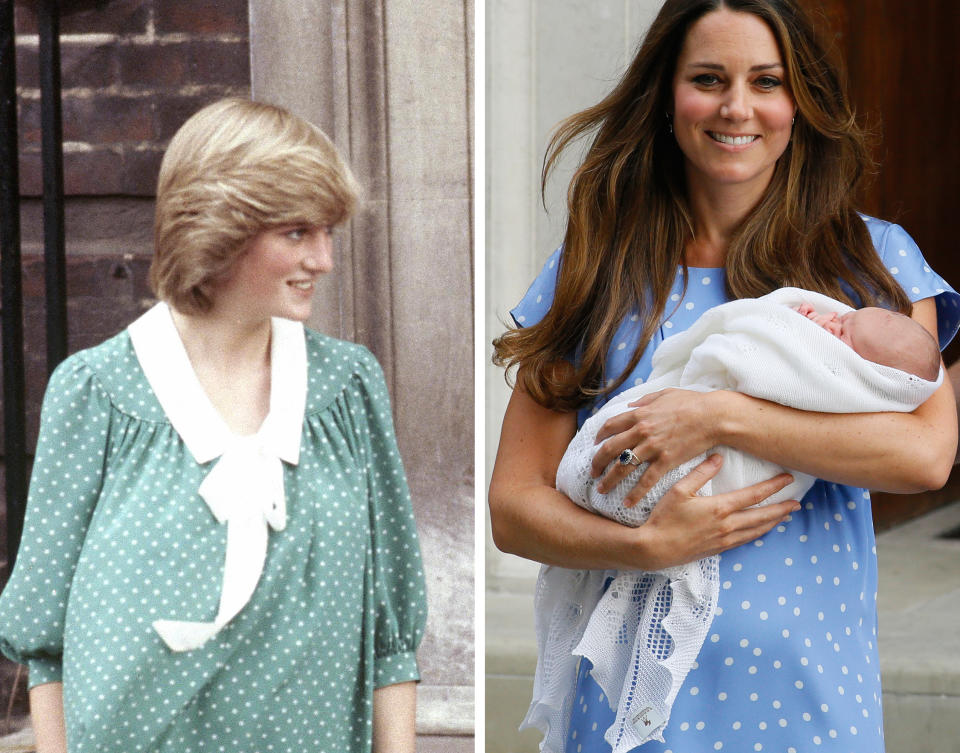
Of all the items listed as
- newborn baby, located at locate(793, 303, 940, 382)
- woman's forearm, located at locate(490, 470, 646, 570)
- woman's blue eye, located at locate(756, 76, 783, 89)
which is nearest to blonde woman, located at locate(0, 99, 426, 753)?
woman's forearm, located at locate(490, 470, 646, 570)

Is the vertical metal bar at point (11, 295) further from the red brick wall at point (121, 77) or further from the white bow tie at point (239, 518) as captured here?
the white bow tie at point (239, 518)

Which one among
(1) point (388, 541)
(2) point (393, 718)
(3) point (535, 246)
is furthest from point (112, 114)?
(3) point (535, 246)

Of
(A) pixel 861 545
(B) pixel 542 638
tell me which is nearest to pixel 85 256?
(B) pixel 542 638

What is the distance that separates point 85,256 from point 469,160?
0.70m

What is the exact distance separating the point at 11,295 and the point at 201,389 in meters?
0.42

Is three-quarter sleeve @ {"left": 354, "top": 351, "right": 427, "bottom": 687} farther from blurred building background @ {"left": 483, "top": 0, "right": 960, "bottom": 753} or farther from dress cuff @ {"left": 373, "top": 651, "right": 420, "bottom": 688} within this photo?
blurred building background @ {"left": 483, "top": 0, "right": 960, "bottom": 753}

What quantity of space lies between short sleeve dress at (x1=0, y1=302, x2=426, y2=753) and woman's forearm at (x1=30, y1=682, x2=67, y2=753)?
2 cm

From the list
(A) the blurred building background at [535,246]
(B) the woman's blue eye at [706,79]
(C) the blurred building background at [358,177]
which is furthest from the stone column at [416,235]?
(A) the blurred building background at [535,246]

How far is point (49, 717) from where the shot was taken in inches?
79.4

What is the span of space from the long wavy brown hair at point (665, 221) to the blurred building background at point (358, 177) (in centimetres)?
21

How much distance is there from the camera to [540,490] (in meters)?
2.01

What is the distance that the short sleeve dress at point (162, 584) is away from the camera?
198 cm

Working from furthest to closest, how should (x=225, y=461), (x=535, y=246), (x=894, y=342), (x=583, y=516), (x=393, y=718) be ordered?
(x=535, y=246) < (x=393, y=718) < (x=225, y=461) < (x=583, y=516) < (x=894, y=342)

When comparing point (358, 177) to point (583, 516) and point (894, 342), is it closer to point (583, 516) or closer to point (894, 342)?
point (583, 516)
